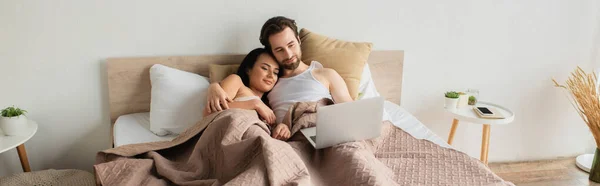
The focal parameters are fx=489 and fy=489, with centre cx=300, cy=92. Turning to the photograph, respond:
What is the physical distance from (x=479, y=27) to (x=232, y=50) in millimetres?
1344

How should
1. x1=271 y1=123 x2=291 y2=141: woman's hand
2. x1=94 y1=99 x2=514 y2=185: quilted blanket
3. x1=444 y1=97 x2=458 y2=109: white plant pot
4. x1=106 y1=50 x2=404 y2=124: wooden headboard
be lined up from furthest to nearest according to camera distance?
x1=444 y1=97 x2=458 y2=109: white plant pot < x1=106 y1=50 x2=404 y2=124: wooden headboard < x1=271 y1=123 x2=291 y2=141: woman's hand < x1=94 y1=99 x2=514 y2=185: quilted blanket

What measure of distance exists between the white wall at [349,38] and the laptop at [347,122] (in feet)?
2.79

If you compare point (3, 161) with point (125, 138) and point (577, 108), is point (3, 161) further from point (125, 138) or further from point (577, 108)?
point (577, 108)

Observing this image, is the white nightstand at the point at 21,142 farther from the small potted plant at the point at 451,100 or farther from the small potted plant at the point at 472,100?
the small potted plant at the point at 472,100

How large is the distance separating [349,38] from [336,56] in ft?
0.73

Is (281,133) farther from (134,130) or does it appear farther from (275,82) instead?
(134,130)

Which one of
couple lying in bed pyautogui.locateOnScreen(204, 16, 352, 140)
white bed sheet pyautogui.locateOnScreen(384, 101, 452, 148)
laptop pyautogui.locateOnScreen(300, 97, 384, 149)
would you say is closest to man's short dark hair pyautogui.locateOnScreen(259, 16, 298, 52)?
couple lying in bed pyautogui.locateOnScreen(204, 16, 352, 140)

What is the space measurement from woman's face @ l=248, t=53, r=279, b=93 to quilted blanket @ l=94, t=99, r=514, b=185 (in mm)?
339

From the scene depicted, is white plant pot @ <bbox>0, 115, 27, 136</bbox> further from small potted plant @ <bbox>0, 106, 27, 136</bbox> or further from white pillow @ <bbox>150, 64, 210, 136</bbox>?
white pillow @ <bbox>150, 64, 210, 136</bbox>

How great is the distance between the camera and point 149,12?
2184mm

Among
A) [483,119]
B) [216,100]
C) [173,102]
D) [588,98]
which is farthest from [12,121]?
[588,98]

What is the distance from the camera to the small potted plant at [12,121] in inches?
78.3

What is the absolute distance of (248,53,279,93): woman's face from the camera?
2.09 meters

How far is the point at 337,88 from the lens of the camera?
7.10 feet
